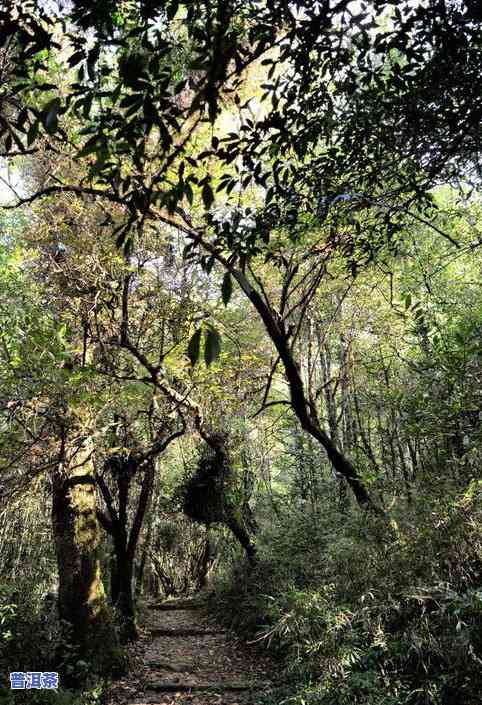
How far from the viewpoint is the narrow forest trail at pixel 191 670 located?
458 centimetres

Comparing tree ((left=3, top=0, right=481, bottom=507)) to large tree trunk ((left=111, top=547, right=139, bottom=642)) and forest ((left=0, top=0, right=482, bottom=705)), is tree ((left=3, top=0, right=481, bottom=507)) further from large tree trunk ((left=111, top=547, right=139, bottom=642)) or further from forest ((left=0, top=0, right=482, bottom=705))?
large tree trunk ((left=111, top=547, right=139, bottom=642))

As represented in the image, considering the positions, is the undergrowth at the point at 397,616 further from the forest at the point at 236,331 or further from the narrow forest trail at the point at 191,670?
the narrow forest trail at the point at 191,670

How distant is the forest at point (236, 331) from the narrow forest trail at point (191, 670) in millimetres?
38

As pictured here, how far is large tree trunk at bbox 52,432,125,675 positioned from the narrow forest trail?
1.23 ft

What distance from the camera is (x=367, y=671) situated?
3338 millimetres

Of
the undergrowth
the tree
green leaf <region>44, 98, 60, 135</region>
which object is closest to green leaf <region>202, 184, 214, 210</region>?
the tree

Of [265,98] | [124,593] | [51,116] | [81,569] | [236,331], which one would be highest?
[236,331]

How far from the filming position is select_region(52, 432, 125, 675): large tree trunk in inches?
197

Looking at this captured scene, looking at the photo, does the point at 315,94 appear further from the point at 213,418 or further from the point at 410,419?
the point at 213,418

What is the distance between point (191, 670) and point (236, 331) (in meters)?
4.10

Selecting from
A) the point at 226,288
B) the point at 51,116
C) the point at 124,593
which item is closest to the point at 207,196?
the point at 226,288

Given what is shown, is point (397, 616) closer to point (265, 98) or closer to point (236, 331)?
point (236, 331)

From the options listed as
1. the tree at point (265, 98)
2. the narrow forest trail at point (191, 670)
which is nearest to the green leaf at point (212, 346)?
the tree at point (265, 98)

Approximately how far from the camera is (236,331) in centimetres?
549
